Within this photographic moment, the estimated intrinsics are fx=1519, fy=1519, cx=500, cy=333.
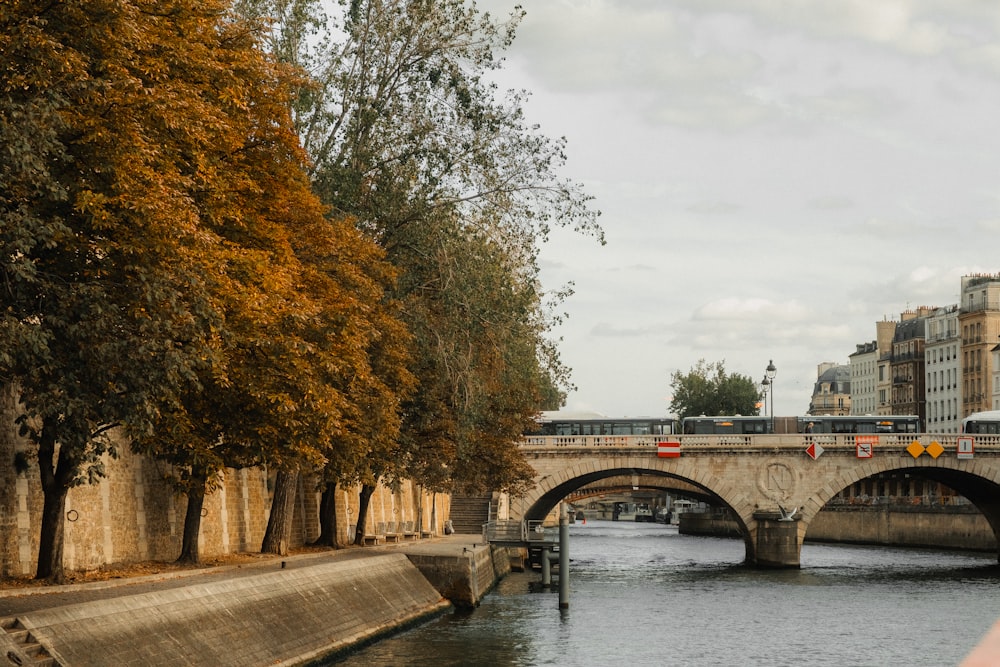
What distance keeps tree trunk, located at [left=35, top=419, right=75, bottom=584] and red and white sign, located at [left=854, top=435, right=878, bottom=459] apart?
6296 centimetres

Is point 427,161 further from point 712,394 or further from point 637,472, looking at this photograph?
point 712,394

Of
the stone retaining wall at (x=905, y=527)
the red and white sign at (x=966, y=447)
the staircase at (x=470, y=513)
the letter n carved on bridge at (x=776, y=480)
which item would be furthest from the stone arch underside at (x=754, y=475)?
the stone retaining wall at (x=905, y=527)

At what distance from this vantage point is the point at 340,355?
34094 mm

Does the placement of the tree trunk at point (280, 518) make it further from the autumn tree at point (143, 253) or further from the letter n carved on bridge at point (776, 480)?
the letter n carved on bridge at point (776, 480)

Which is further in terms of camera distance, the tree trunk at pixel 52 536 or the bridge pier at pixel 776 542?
the bridge pier at pixel 776 542

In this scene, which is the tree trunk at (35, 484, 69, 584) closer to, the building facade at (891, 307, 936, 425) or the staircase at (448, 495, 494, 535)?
the staircase at (448, 495, 494, 535)

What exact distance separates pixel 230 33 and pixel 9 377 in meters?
9.45

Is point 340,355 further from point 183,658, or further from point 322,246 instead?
point 183,658

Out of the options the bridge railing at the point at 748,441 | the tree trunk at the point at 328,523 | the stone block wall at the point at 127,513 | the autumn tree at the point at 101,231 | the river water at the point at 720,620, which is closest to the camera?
the autumn tree at the point at 101,231

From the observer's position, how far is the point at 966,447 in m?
84.5

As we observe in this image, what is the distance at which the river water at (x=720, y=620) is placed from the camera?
36.7 metres

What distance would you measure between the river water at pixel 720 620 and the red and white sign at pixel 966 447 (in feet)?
22.9

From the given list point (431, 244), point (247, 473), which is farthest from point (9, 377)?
point (247, 473)

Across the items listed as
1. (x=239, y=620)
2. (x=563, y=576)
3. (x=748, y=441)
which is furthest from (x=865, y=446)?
(x=239, y=620)
